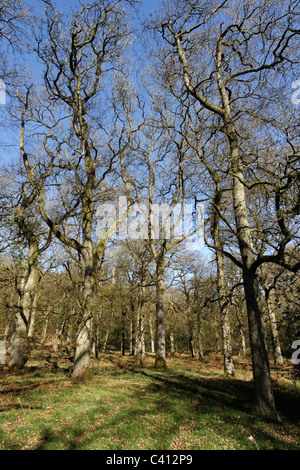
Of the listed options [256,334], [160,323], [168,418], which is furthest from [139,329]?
[256,334]

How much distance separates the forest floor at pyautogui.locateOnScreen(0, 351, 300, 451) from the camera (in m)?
5.34

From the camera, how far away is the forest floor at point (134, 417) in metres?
5.34

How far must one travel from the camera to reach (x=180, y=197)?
16547mm

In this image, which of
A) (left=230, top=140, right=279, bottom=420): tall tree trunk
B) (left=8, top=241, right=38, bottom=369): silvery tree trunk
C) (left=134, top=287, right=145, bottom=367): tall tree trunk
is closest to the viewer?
(left=230, top=140, right=279, bottom=420): tall tree trunk

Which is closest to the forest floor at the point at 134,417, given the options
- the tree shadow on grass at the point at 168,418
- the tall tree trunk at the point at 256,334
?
the tree shadow on grass at the point at 168,418

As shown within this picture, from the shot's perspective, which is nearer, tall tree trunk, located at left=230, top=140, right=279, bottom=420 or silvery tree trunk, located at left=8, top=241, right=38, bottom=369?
tall tree trunk, located at left=230, top=140, right=279, bottom=420

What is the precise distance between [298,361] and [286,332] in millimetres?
1087

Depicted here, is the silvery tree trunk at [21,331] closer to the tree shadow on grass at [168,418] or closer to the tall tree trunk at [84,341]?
the tall tree trunk at [84,341]

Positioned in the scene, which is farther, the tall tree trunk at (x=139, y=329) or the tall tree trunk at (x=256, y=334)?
the tall tree trunk at (x=139, y=329)

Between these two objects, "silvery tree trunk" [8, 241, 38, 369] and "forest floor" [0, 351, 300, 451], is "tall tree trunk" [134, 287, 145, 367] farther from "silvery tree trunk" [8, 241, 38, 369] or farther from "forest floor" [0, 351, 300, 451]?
"silvery tree trunk" [8, 241, 38, 369]

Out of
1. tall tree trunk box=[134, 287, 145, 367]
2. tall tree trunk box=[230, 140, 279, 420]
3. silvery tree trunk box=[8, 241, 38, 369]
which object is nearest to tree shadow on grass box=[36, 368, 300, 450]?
tall tree trunk box=[230, 140, 279, 420]
